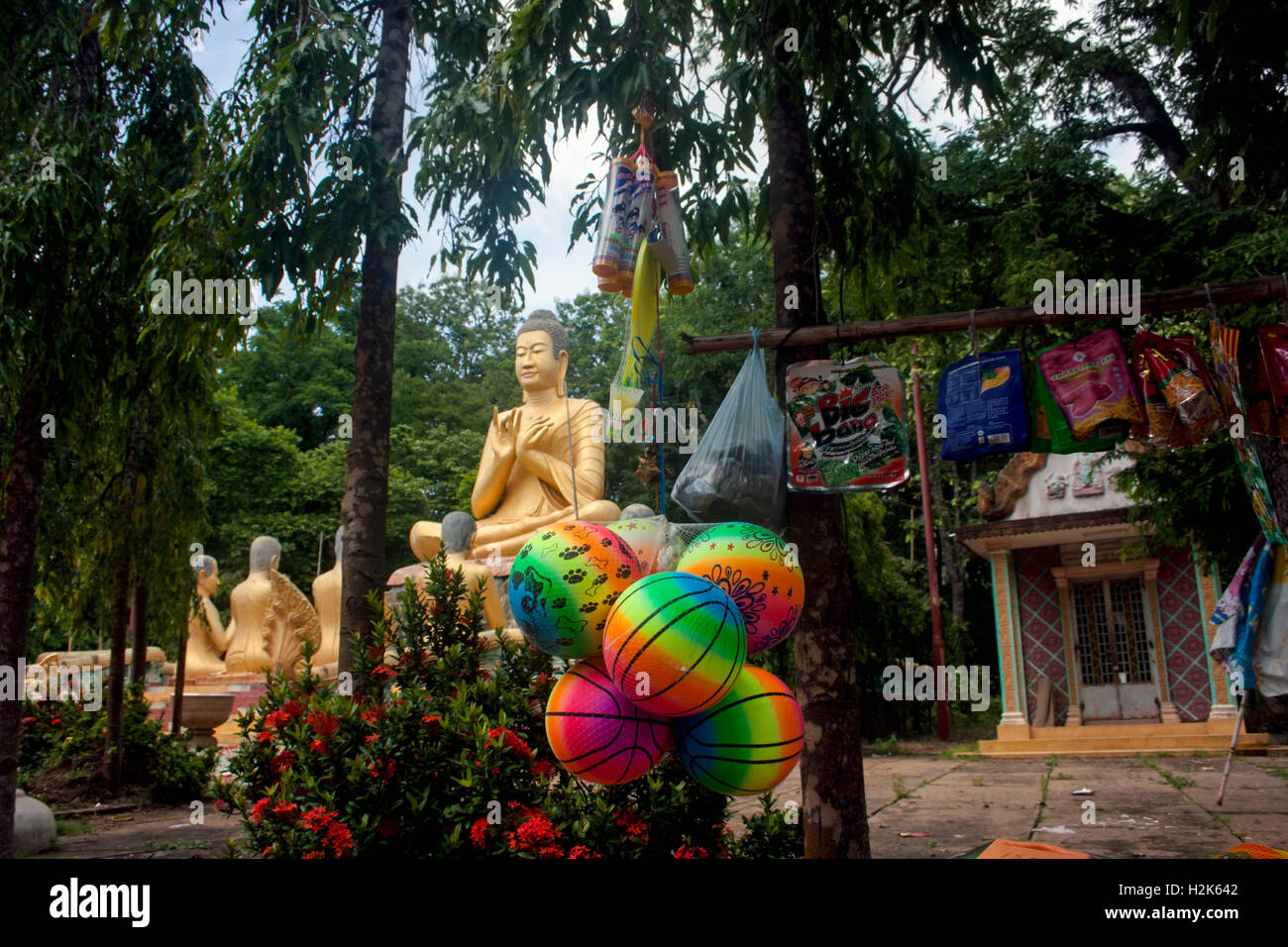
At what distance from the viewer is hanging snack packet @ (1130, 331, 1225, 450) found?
16.9 ft

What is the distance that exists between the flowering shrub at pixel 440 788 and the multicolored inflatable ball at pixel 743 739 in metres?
0.70

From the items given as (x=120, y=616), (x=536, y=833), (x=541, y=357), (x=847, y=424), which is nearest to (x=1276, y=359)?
(x=847, y=424)

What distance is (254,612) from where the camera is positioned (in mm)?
16984

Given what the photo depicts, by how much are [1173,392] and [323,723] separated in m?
4.82

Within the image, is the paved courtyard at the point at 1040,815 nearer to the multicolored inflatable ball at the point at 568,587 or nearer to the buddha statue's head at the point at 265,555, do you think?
the multicolored inflatable ball at the point at 568,587

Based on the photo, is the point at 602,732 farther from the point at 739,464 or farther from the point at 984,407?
the point at 984,407

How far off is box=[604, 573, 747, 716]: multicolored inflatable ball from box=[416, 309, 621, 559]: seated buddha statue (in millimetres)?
8732

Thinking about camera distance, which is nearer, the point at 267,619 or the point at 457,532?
the point at 457,532

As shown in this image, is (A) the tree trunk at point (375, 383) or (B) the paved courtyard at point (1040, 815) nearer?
(A) the tree trunk at point (375, 383)

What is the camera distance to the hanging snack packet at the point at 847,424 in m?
4.98

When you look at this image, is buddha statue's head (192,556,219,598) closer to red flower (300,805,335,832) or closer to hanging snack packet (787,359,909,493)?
red flower (300,805,335,832)

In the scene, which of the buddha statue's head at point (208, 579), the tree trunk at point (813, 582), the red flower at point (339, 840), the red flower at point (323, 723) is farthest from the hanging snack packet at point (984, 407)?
the buddha statue's head at point (208, 579)

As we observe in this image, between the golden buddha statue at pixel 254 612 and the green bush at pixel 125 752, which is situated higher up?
the golden buddha statue at pixel 254 612

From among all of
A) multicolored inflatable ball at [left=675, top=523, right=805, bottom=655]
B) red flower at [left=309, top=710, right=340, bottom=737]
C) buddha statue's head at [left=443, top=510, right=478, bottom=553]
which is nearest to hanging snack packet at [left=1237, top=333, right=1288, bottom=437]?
multicolored inflatable ball at [left=675, top=523, right=805, bottom=655]
